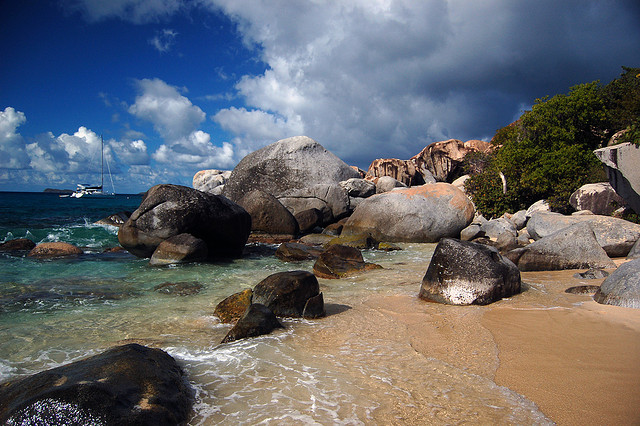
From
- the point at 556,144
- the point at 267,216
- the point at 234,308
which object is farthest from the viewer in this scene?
the point at 556,144

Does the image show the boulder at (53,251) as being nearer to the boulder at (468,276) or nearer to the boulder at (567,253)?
the boulder at (468,276)

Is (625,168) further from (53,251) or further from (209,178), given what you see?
(209,178)

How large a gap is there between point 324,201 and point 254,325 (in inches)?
502

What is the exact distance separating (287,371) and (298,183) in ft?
52.0

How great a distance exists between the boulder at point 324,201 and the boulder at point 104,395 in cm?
1368

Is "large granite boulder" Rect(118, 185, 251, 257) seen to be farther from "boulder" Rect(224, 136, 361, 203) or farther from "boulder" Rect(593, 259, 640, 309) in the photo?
"boulder" Rect(593, 259, 640, 309)

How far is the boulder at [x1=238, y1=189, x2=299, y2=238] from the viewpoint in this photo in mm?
14336

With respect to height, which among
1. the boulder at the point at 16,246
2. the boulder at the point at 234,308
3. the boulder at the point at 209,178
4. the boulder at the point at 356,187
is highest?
the boulder at the point at 209,178

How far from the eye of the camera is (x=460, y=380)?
10.6 feet

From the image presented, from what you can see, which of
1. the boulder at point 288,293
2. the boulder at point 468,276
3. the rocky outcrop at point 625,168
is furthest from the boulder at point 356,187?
the boulder at point 288,293

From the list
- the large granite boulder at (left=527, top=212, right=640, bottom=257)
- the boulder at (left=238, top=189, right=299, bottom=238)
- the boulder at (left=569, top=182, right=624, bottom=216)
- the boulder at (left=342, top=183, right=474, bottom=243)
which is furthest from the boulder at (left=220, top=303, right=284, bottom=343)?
the boulder at (left=569, top=182, right=624, bottom=216)

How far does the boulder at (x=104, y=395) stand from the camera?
2.39m

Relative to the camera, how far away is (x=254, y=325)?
174 inches

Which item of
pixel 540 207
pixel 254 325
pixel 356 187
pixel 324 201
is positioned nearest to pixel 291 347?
pixel 254 325
